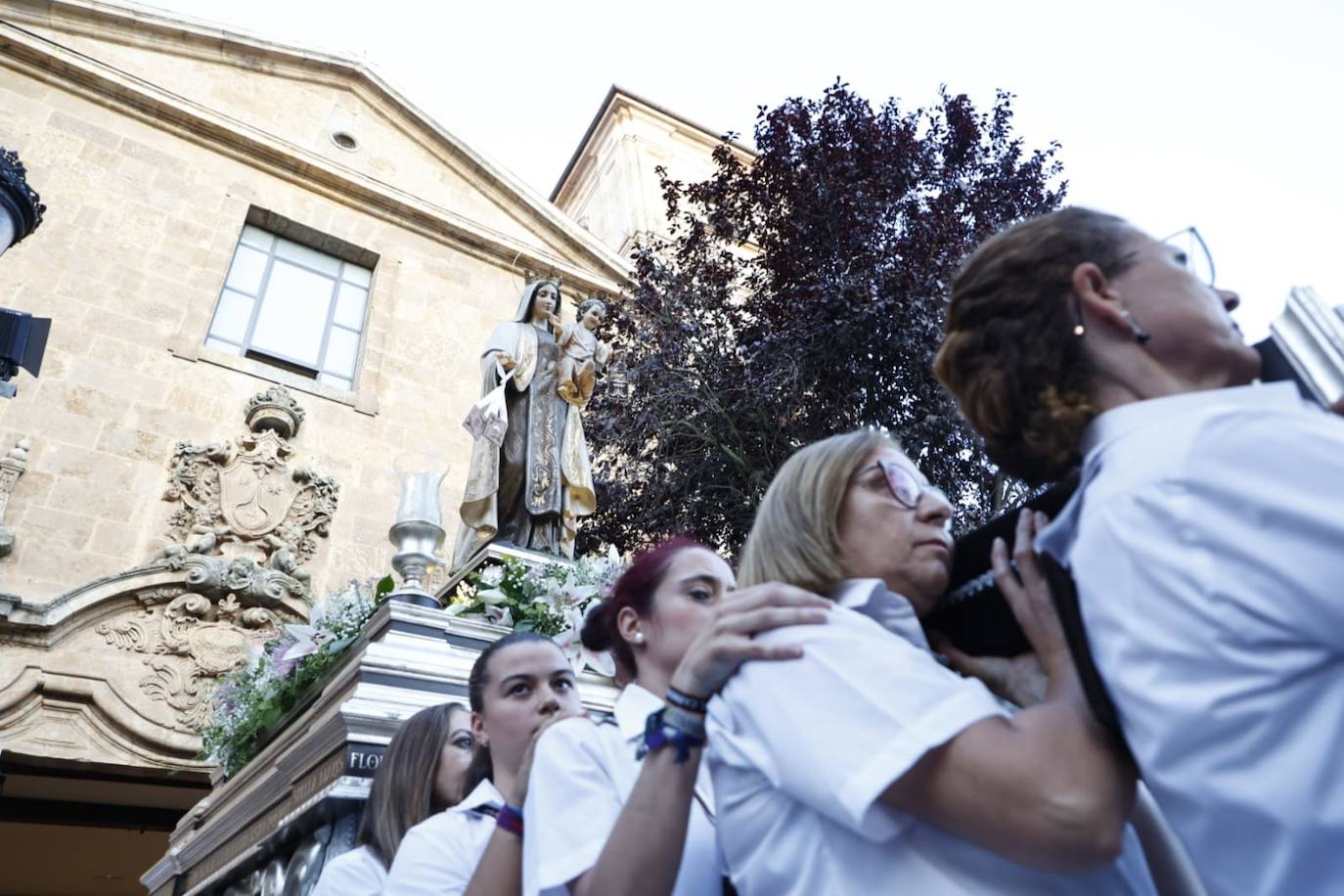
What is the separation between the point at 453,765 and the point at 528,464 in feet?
10.5

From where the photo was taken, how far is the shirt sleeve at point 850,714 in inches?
38.6

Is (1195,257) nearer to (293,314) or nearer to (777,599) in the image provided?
(777,599)

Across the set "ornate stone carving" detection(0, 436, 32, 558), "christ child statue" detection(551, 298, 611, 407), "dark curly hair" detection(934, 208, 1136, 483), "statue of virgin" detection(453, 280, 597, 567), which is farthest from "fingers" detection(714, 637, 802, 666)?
"ornate stone carving" detection(0, 436, 32, 558)

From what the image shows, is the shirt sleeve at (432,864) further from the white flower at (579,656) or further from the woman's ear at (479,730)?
the white flower at (579,656)

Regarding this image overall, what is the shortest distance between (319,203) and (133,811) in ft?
25.5

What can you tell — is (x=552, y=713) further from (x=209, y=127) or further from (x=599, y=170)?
(x=599, y=170)

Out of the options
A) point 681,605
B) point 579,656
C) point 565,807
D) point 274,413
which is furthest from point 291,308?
point 565,807

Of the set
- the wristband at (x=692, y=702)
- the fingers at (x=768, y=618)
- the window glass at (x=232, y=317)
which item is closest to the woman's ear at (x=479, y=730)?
the wristband at (x=692, y=702)

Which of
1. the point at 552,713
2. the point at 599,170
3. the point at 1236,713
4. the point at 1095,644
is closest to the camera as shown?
the point at 1236,713

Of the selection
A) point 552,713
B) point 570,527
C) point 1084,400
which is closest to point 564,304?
point 570,527

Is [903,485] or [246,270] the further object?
[246,270]

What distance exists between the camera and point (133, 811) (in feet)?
33.4

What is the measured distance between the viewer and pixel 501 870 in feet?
5.77

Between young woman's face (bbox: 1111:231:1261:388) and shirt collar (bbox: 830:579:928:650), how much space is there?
45 centimetres
